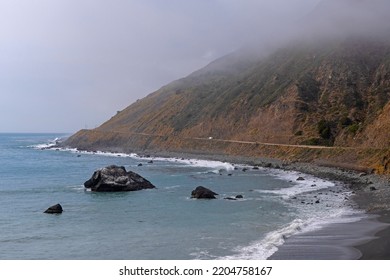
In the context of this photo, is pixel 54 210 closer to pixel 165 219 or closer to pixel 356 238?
pixel 165 219

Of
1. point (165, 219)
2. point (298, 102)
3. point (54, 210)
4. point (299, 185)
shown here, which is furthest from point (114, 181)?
point (298, 102)

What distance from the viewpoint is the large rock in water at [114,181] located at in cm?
4950

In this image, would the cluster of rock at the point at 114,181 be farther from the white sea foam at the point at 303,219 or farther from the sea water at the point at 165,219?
the white sea foam at the point at 303,219

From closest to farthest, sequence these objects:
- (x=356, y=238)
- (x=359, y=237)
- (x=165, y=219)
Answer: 1. (x=356, y=238)
2. (x=359, y=237)
3. (x=165, y=219)

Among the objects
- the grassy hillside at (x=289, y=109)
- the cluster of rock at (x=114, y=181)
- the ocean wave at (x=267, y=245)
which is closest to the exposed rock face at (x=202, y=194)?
the cluster of rock at (x=114, y=181)

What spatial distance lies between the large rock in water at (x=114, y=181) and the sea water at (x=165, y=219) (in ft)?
4.90

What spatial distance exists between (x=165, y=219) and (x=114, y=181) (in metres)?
18.1

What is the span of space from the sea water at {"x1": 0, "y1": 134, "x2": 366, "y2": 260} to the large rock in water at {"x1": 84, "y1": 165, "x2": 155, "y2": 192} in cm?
149

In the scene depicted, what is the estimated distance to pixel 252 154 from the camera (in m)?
99.8

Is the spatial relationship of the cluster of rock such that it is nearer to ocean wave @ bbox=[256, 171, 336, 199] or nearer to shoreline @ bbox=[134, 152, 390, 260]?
ocean wave @ bbox=[256, 171, 336, 199]

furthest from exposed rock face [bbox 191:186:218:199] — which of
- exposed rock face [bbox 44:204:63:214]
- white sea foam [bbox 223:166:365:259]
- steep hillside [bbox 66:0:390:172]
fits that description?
steep hillside [bbox 66:0:390:172]

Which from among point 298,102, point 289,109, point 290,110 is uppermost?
point 298,102

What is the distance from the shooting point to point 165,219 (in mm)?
33031

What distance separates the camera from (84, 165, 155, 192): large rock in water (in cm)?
4950
